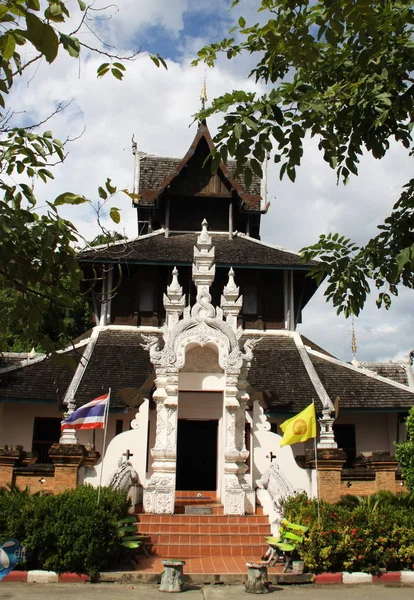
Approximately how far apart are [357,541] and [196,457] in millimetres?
7744

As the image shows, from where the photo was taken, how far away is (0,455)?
11.6 meters

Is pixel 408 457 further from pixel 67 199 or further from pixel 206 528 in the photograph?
pixel 67 199

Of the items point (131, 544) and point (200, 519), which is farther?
point (200, 519)

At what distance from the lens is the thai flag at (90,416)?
443 inches

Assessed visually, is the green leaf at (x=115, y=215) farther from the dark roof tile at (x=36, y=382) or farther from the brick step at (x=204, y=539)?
the dark roof tile at (x=36, y=382)

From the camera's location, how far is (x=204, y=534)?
10766 millimetres

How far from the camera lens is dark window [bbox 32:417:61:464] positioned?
49.2ft

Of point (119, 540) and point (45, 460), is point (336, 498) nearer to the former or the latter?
point (119, 540)

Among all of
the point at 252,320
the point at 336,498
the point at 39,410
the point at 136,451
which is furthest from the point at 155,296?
the point at 336,498

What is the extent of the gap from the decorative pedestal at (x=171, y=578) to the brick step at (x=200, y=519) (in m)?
2.80

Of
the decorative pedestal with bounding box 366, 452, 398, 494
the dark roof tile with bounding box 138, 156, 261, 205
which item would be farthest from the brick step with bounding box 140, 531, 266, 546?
the dark roof tile with bounding box 138, 156, 261, 205

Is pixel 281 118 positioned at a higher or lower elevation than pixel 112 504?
higher

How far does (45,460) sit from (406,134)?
12.7m

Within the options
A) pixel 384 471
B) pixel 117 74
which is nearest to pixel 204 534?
pixel 384 471
